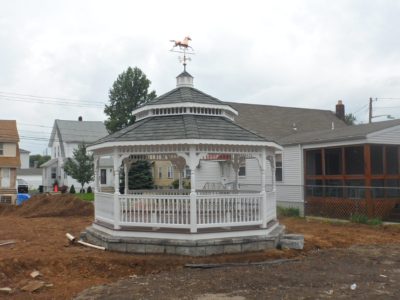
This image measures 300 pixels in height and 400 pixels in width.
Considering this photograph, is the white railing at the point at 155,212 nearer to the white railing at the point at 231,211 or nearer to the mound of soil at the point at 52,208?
the white railing at the point at 231,211

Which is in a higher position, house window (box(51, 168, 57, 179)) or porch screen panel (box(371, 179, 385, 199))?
house window (box(51, 168, 57, 179))

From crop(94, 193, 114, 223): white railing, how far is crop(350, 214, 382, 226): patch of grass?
432 inches

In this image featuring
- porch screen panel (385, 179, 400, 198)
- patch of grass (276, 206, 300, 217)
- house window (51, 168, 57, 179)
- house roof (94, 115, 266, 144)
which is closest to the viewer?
house roof (94, 115, 266, 144)

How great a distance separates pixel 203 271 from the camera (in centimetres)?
1006

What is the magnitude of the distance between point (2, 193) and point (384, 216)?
1121 inches

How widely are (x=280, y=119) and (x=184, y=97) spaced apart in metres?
18.7

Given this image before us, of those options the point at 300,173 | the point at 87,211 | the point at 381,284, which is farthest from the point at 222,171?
the point at 381,284

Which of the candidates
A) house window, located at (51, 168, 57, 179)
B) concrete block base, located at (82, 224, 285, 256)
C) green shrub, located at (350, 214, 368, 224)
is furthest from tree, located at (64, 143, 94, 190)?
concrete block base, located at (82, 224, 285, 256)

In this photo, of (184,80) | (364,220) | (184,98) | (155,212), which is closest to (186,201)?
(155,212)

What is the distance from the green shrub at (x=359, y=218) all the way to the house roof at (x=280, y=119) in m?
9.00

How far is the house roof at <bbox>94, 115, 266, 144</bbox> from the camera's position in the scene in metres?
11.9

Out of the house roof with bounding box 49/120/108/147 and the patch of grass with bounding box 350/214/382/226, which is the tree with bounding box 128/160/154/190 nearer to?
the house roof with bounding box 49/120/108/147

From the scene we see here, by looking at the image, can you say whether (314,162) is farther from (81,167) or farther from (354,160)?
(81,167)

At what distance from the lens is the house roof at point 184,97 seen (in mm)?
13578
